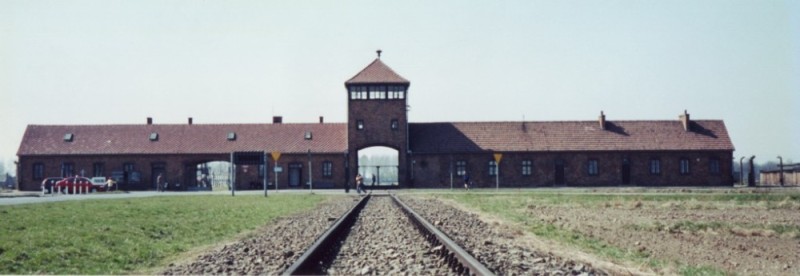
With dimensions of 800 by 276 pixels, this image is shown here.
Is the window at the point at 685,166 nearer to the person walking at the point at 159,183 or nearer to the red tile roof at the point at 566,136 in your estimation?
the red tile roof at the point at 566,136

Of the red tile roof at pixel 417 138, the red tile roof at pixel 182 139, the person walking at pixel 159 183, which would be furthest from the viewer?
the red tile roof at pixel 182 139

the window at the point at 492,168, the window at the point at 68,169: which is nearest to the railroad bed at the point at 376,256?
the window at the point at 492,168

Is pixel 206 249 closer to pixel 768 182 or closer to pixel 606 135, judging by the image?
pixel 606 135

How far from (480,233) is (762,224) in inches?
275

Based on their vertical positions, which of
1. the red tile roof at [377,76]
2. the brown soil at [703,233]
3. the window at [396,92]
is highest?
the red tile roof at [377,76]

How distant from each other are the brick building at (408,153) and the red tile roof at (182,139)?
0.10m

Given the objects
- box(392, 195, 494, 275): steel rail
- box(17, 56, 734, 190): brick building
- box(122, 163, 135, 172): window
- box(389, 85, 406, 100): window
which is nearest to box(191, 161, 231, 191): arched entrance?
box(17, 56, 734, 190): brick building

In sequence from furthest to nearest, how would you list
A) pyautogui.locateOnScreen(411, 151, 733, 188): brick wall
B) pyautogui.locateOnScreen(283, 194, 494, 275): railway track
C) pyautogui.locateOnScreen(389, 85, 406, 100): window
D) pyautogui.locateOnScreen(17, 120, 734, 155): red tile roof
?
1. pyautogui.locateOnScreen(17, 120, 734, 155): red tile roof
2. pyautogui.locateOnScreen(389, 85, 406, 100): window
3. pyautogui.locateOnScreen(411, 151, 733, 188): brick wall
4. pyautogui.locateOnScreen(283, 194, 494, 275): railway track

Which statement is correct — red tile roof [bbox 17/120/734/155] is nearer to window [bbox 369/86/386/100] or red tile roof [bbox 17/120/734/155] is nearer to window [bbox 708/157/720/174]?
window [bbox 708/157/720/174]

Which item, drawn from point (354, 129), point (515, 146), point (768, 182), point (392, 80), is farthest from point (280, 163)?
point (768, 182)

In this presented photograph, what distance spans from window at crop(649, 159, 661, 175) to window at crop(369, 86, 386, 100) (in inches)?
802

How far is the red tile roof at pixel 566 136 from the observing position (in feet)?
167

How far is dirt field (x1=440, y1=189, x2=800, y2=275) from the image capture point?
380 inches

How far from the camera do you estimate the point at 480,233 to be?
1336 cm
